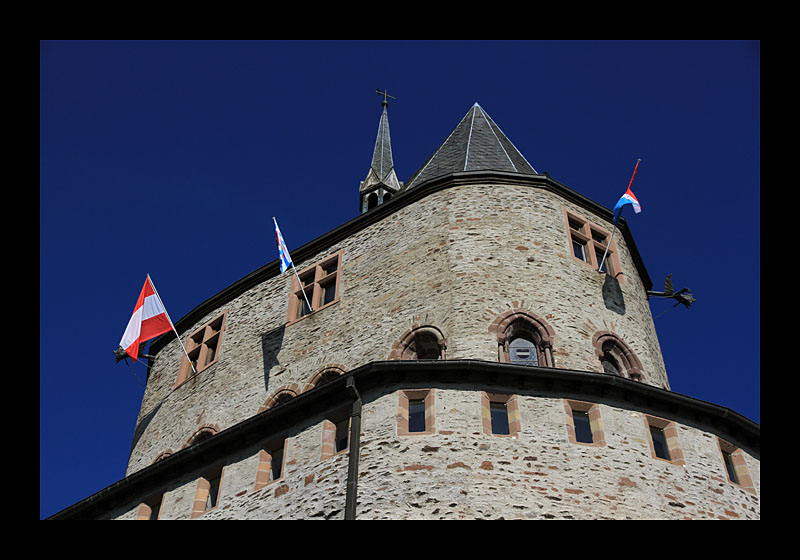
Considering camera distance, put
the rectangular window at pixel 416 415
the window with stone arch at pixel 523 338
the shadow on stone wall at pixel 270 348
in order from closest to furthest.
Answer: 1. the rectangular window at pixel 416 415
2. the window with stone arch at pixel 523 338
3. the shadow on stone wall at pixel 270 348

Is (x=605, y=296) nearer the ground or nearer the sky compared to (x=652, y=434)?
nearer the sky

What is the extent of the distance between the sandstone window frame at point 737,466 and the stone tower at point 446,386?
0.10ft

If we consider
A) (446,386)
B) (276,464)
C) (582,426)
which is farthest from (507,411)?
(276,464)

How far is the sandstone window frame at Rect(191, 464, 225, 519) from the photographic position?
1705 centimetres

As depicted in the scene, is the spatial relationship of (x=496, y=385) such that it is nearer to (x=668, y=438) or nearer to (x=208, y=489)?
(x=668, y=438)

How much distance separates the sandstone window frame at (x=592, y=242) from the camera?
69.1 ft

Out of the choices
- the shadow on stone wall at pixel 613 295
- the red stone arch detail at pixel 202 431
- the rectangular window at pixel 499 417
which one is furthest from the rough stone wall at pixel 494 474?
the red stone arch detail at pixel 202 431

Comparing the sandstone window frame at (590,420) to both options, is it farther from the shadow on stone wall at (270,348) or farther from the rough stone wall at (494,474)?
the shadow on stone wall at (270,348)

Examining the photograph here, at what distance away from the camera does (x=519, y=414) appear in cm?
1591

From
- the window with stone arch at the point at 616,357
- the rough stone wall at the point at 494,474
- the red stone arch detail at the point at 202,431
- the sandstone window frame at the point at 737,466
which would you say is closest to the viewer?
the rough stone wall at the point at 494,474

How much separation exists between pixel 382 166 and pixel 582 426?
26.2 meters
